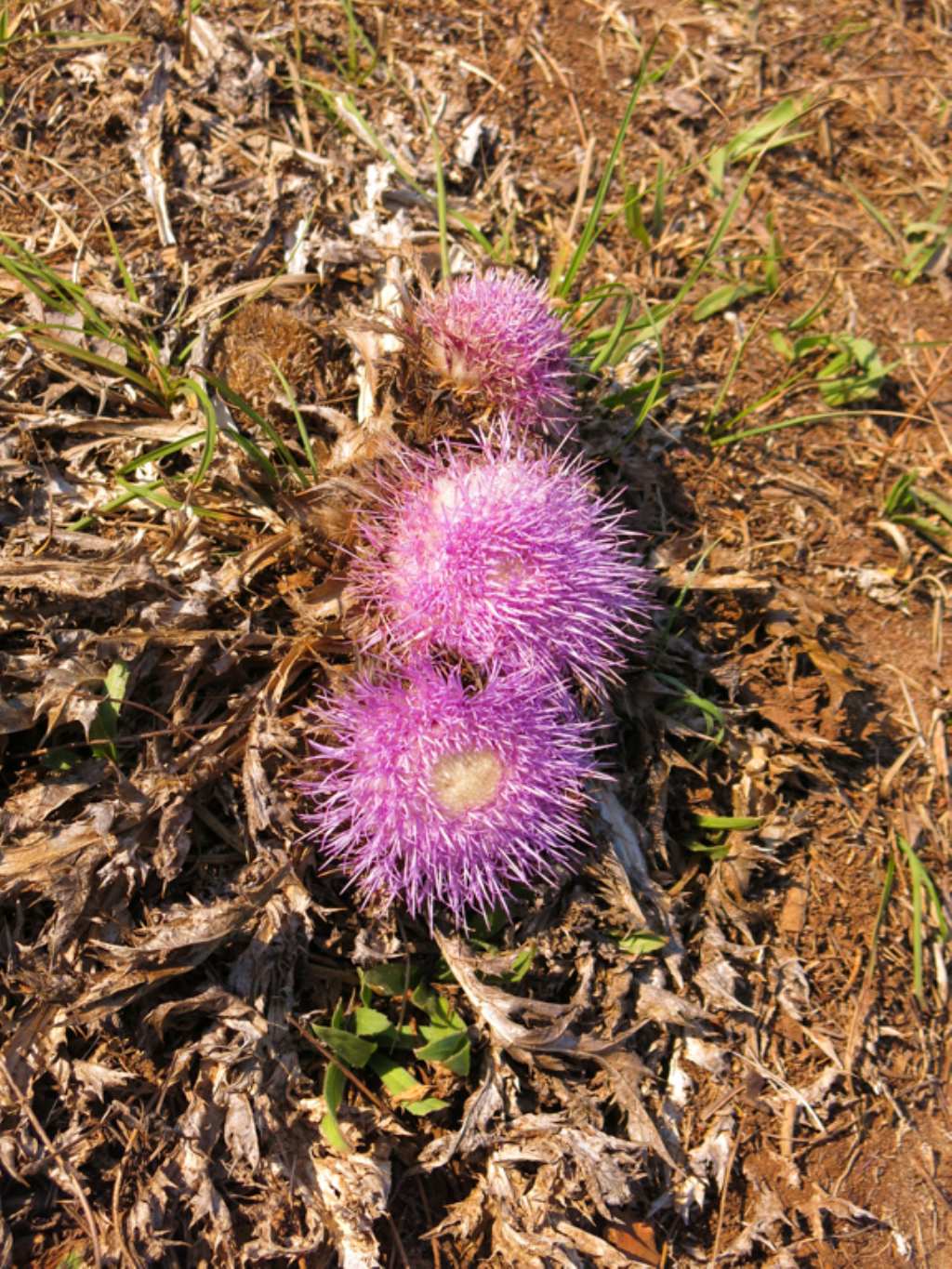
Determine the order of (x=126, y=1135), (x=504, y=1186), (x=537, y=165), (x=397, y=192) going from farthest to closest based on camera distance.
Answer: (x=537, y=165) < (x=397, y=192) < (x=504, y=1186) < (x=126, y=1135)

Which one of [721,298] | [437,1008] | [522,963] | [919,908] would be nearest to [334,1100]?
[437,1008]

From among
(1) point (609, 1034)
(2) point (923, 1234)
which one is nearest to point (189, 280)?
(1) point (609, 1034)

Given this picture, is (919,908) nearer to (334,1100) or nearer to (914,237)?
(334,1100)

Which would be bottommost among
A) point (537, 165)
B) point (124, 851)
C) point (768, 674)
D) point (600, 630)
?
point (124, 851)

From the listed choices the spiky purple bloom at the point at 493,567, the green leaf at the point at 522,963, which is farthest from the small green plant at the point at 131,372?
the green leaf at the point at 522,963

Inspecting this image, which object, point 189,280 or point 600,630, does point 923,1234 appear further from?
point 189,280

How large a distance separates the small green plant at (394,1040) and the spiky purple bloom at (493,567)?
3.16ft

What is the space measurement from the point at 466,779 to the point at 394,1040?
2.66 feet

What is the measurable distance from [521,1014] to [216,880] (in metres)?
0.92

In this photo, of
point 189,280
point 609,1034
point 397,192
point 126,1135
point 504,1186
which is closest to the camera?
point 126,1135

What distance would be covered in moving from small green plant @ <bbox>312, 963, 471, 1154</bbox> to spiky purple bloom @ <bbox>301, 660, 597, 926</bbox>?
29 cm

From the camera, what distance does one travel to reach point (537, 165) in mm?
3701

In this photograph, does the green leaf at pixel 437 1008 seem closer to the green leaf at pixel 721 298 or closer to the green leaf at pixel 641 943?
the green leaf at pixel 641 943

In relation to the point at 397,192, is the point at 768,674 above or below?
below
